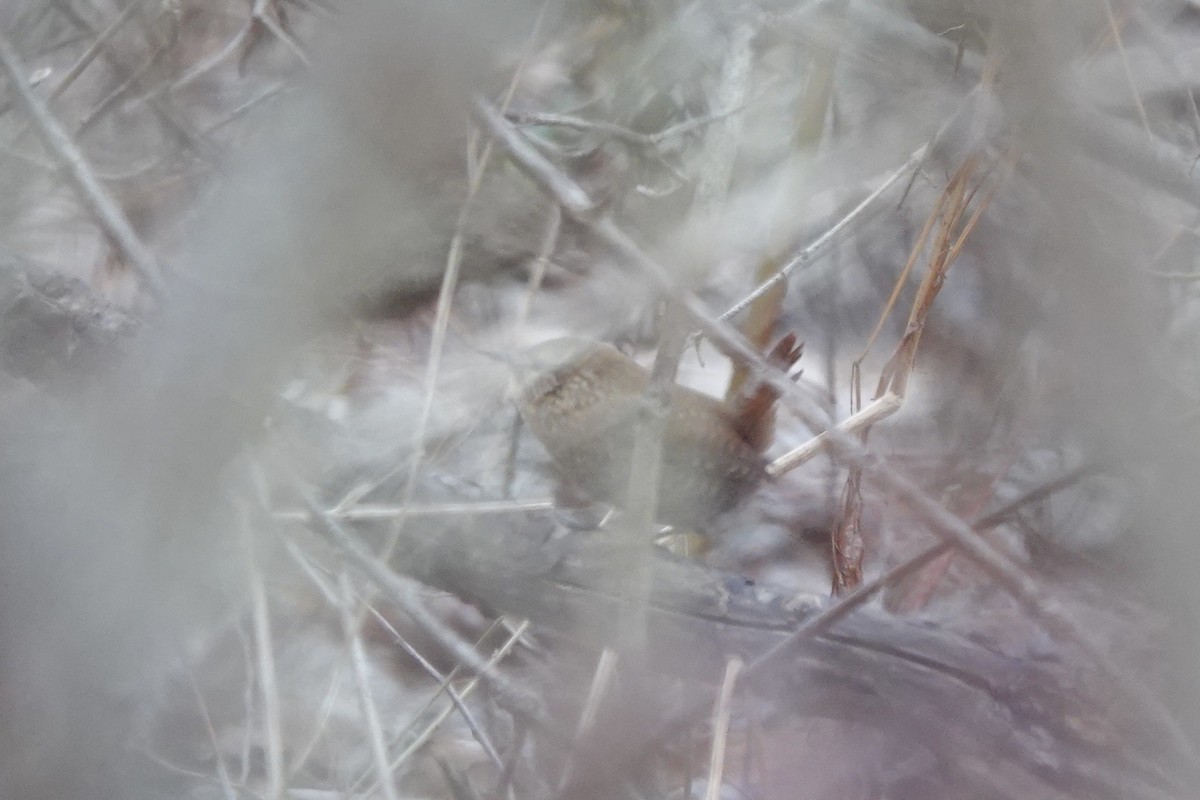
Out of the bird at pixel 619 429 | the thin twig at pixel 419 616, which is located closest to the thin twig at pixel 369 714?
A: the thin twig at pixel 419 616

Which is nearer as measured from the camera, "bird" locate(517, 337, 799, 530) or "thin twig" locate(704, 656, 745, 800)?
"thin twig" locate(704, 656, 745, 800)

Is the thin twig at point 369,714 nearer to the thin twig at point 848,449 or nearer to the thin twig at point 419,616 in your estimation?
the thin twig at point 419,616

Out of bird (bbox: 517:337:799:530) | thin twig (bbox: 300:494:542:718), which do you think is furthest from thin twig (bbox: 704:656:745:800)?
bird (bbox: 517:337:799:530)

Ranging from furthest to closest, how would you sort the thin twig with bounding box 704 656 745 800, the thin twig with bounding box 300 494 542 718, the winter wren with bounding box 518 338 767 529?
the winter wren with bounding box 518 338 767 529 < the thin twig with bounding box 300 494 542 718 < the thin twig with bounding box 704 656 745 800

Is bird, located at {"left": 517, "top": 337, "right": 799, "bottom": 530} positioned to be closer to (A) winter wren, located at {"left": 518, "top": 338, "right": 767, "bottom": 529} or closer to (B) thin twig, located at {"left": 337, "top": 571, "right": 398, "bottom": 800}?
(A) winter wren, located at {"left": 518, "top": 338, "right": 767, "bottom": 529}

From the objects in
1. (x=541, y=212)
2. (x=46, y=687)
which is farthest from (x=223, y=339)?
(x=541, y=212)

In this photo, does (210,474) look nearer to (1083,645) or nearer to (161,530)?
(161,530)

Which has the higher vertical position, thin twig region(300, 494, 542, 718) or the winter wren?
thin twig region(300, 494, 542, 718)

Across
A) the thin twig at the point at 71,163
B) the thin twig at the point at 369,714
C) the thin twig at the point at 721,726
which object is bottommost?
the thin twig at the point at 721,726
